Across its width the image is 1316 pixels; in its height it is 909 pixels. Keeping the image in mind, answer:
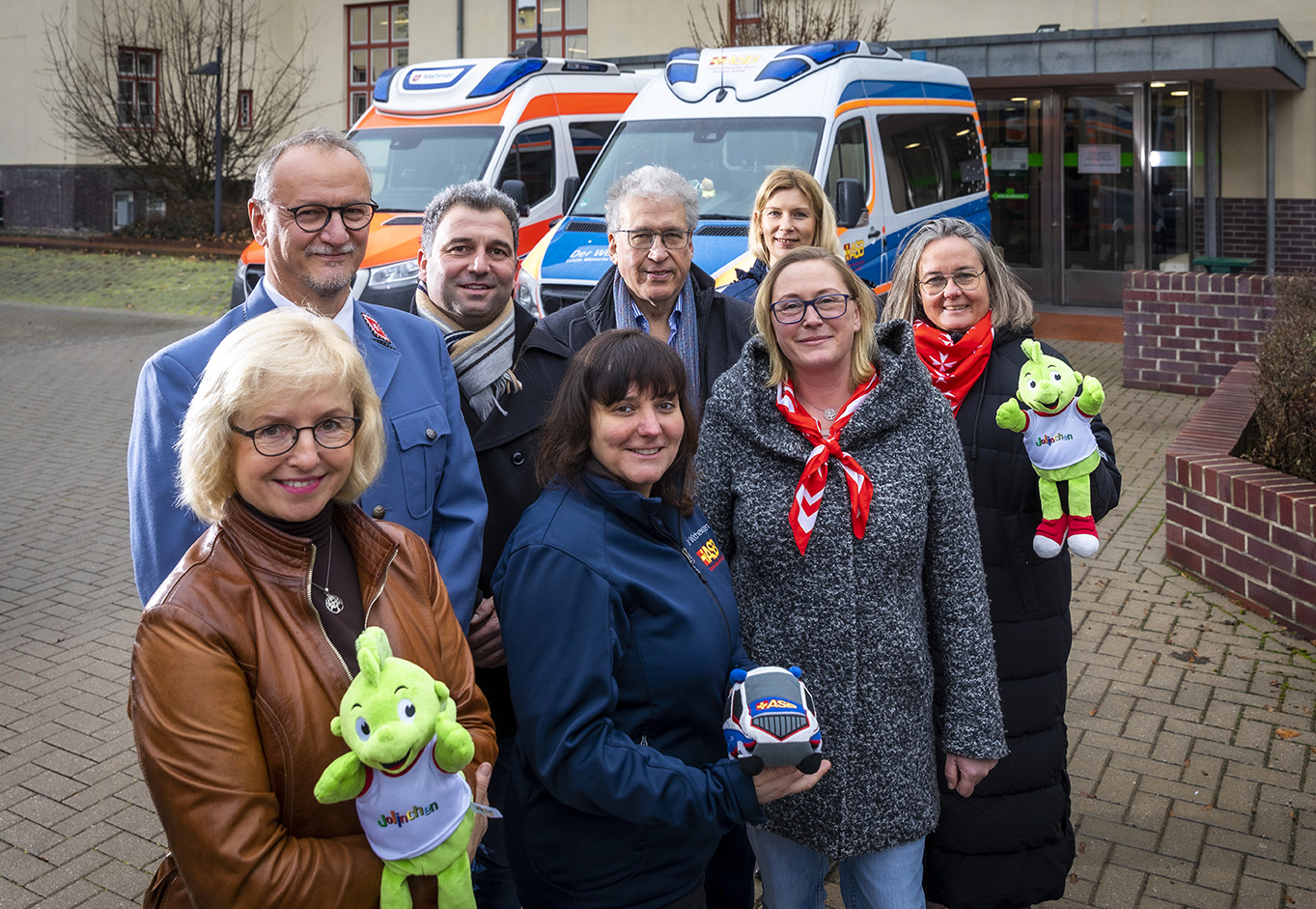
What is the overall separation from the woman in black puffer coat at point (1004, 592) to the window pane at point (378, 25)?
81.9 ft

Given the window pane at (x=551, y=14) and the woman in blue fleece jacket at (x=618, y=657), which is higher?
the window pane at (x=551, y=14)

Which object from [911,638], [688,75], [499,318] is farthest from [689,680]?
[688,75]

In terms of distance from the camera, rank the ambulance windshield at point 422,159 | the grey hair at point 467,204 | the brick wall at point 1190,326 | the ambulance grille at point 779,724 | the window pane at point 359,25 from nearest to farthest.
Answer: the ambulance grille at point 779,724
the grey hair at point 467,204
the brick wall at point 1190,326
the ambulance windshield at point 422,159
the window pane at point 359,25

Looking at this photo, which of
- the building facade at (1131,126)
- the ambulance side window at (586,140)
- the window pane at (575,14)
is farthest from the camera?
the window pane at (575,14)

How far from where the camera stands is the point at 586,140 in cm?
1260

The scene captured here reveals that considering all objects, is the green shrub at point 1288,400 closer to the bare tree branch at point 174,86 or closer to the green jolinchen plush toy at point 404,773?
the green jolinchen plush toy at point 404,773

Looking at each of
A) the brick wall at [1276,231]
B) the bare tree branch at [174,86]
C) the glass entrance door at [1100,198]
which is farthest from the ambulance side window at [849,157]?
the bare tree branch at [174,86]

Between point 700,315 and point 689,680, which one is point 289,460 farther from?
point 700,315

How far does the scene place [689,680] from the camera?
2.45m

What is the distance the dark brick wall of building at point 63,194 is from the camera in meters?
25.5

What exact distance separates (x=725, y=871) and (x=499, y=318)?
1.64 metres

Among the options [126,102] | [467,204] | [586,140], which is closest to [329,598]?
[467,204]

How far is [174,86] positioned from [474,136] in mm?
18117

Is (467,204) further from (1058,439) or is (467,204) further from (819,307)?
(1058,439)
